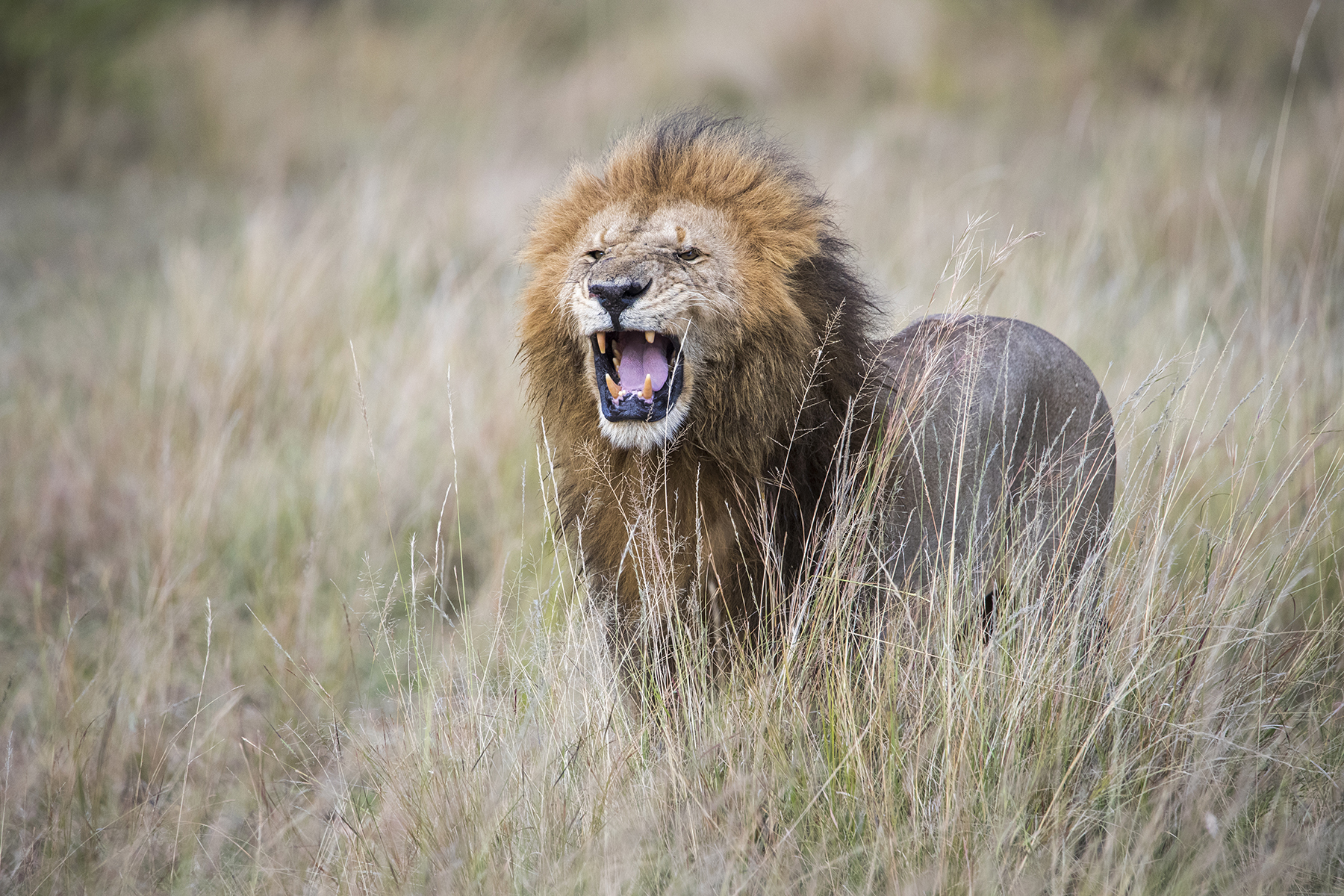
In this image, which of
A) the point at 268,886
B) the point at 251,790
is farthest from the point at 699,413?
the point at 251,790

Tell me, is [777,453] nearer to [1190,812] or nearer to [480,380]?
[1190,812]

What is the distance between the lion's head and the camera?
7.86 ft

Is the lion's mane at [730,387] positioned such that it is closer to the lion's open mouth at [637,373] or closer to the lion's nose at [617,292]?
the lion's open mouth at [637,373]

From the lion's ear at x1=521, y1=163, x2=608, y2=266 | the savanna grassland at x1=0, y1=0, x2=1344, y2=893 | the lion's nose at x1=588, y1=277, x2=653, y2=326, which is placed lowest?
the savanna grassland at x1=0, y1=0, x2=1344, y2=893

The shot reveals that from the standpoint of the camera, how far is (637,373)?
248cm

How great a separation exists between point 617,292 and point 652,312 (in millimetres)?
83

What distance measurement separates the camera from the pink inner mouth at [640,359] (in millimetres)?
2455

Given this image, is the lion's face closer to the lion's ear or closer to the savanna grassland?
the lion's ear

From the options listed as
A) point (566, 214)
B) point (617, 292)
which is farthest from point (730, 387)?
point (566, 214)

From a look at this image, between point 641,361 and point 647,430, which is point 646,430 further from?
point 641,361

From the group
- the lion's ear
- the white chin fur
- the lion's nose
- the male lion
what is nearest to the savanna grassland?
the male lion

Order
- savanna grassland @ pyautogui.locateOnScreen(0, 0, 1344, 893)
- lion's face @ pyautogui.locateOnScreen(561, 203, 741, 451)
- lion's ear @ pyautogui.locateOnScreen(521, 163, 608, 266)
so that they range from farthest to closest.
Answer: lion's ear @ pyautogui.locateOnScreen(521, 163, 608, 266) < lion's face @ pyautogui.locateOnScreen(561, 203, 741, 451) < savanna grassland @ pyautogui.locateOnScreen(0, 0, 1344, 893)

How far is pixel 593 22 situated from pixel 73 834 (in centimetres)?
1545

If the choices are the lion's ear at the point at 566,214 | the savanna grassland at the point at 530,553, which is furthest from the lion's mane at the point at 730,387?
the savanna grassland at the point at 530,553
